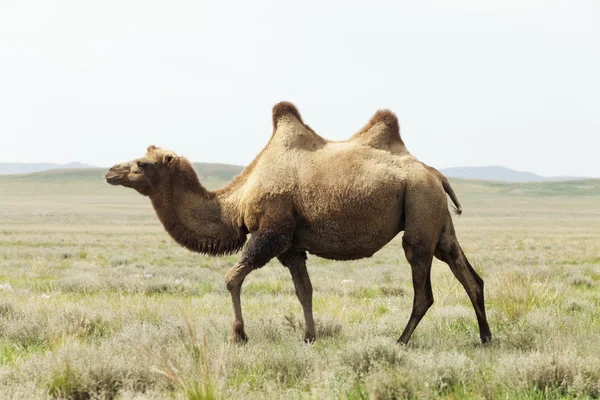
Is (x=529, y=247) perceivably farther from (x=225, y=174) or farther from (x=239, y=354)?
(x=225, y=174)

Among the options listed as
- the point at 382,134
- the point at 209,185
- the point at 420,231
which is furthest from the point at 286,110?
the point at 209,185

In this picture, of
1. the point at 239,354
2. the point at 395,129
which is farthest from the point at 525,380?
the point at 395,129

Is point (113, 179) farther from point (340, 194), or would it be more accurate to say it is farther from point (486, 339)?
point (486, 339)

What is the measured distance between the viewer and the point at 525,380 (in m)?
4.97

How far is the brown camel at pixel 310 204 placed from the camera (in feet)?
22.8

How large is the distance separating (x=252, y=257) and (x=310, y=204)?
86cm

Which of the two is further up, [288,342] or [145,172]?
[145,172]

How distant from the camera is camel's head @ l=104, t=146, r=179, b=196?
25.1ft

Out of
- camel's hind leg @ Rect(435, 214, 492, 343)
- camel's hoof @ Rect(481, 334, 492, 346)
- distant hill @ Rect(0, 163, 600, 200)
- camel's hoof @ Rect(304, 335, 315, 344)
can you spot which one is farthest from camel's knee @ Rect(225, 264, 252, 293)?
distant hill @ Rect(0, 163, 600, 200)

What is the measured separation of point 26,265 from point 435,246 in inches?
542

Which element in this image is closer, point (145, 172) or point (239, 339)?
point (239, 339)

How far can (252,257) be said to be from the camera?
711cm

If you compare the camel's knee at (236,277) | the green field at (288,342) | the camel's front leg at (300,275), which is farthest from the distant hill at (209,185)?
the camel's knee at (236,277)

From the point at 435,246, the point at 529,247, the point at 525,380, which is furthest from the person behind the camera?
the point at 529,247
